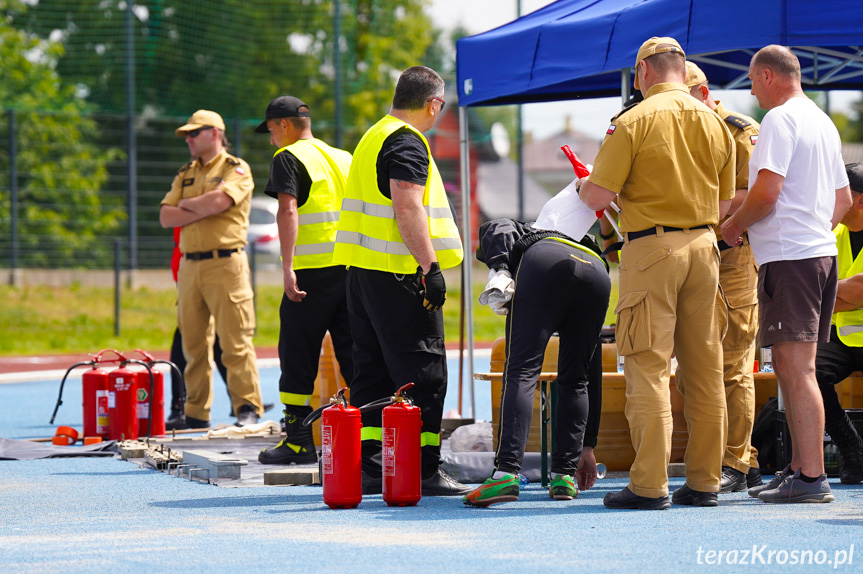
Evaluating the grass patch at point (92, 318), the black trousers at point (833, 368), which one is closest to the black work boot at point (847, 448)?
the black trousers at point (833, 368)

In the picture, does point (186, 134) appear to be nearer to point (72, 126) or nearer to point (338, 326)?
point (338, 326)

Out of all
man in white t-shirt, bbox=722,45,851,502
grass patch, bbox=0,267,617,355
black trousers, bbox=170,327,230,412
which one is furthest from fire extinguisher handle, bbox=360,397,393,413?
grass patch, bbox=0,267,617,355

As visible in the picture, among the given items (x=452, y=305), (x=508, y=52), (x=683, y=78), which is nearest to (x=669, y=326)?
(x=683, y=78)

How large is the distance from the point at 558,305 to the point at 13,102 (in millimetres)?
30349

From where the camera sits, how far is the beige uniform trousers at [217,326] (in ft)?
29.3

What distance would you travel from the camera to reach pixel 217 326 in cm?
904

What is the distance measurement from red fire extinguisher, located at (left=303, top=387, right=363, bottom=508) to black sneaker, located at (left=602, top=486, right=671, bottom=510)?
3.87ft

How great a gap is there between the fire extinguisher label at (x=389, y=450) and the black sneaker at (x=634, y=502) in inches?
39.8

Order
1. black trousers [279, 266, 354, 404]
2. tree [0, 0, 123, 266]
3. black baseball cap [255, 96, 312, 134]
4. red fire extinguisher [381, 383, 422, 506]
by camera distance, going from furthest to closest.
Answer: tree [0, 0, 123, 266] → black baseball cap [255, 96, 312, 134] → black trousers [279, 266, 354, 404] → red fire extinguisher [381, 383, 422, 506]

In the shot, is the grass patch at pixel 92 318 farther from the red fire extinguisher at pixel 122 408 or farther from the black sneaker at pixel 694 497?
the black sneaker at pixel 694 497

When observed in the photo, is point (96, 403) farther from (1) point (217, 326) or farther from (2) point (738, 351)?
(2) point (738, 351)

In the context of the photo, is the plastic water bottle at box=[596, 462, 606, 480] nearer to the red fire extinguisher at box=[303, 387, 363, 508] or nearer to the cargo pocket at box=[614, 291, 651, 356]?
the cargo pocket at box=[614, 291, 651, 356]

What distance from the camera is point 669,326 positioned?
17.6 ft

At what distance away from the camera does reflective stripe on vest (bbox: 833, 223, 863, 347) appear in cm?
653
